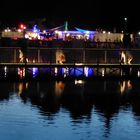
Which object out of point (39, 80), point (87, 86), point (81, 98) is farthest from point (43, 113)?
point (39, 80)

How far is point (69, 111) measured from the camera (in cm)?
2225

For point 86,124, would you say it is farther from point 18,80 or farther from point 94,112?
point 18,80

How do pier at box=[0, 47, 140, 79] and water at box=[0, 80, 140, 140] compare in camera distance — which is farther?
pier at box=[0, 47, 140, 79]

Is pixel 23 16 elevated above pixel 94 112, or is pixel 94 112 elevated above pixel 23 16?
pixel 23 16

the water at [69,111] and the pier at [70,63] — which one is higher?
the pier at [70,63]

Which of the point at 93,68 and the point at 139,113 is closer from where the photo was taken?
the point at 139,113

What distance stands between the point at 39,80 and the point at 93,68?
9547 millimetres

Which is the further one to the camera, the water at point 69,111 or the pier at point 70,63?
the pier at point 70,63

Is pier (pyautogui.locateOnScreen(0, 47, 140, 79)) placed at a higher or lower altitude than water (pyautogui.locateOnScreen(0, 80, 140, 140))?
higher

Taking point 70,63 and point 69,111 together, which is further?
point 70,63

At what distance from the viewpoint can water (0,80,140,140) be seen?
17.7 meters

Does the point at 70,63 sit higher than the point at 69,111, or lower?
higher

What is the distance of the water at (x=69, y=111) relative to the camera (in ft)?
58.0

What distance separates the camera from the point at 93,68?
1708 inches
